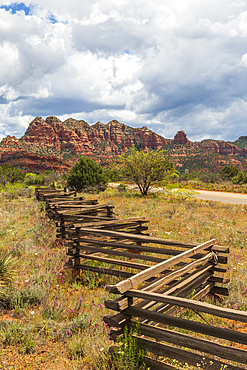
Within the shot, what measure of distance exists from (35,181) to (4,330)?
131ft

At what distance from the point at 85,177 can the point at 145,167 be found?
33.0 ft

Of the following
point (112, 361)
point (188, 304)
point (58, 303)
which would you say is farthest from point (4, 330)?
point (188, 304)

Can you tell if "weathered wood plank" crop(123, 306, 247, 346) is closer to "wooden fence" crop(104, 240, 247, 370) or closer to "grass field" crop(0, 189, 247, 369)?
"wooden fence" crop(104, 240, 247, 370)

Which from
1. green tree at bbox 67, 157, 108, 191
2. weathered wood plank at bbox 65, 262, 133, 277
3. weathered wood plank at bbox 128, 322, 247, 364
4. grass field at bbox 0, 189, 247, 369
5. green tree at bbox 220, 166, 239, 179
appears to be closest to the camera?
weathered wood plank at bbox 128, 322, 247, 364

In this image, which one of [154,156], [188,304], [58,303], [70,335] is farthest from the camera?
[154,156]

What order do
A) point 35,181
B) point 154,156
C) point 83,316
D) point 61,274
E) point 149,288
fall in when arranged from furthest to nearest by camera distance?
point 35,181 < point 154,156 < point 61,274 < point 83,316 < point 149,288

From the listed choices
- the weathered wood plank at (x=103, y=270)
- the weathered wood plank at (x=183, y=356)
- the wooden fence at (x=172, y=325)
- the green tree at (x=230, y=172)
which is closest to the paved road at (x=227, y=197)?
the weathered wood plank at (x=103, y=270)

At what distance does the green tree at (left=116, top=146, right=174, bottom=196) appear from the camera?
71.6 ft

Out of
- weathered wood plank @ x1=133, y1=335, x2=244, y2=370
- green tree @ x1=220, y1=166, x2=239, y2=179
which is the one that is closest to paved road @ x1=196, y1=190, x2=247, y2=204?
weathered wood plank @ x1=133, y1=335, x2=244, y2=370

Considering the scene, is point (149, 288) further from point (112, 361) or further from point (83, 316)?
point (83, 316)

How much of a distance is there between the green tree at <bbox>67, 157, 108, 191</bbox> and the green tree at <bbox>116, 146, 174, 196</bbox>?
7150mm

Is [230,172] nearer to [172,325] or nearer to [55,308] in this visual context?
[55,308]

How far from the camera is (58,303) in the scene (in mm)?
4234

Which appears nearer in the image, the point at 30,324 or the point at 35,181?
the point at 30,324
